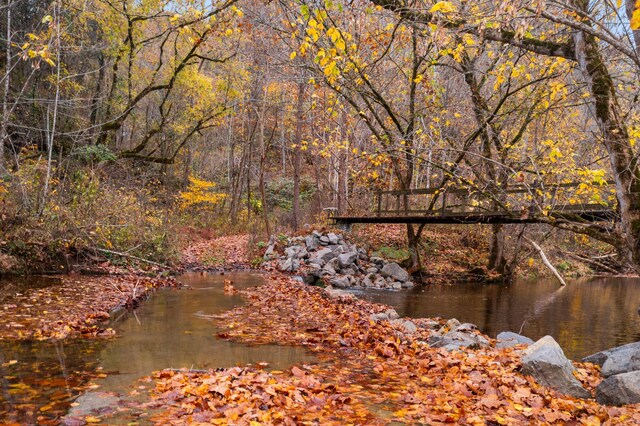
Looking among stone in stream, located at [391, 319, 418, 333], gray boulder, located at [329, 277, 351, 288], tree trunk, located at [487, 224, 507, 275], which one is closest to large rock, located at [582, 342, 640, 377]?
stone in stream, located at [391, 319, 418, 333]

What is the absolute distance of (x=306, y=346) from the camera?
616cm

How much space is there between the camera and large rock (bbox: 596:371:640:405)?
4.36 meters

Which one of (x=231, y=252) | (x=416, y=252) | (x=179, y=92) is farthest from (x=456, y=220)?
(x=179, y=92)

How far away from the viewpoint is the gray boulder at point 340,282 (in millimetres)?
14438

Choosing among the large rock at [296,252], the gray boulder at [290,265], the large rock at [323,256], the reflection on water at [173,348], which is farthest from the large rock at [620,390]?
the large rock at [296,252]

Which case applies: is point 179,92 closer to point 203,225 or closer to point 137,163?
point 137,163

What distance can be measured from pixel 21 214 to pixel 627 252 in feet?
35.0

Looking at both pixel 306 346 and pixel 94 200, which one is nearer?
pixel 306 346

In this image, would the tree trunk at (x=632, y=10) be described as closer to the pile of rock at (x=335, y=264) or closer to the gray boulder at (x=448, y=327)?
the gray boulder at (x=448, y=327)

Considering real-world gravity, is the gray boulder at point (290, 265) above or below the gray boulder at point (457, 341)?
below

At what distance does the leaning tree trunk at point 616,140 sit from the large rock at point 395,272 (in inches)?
409

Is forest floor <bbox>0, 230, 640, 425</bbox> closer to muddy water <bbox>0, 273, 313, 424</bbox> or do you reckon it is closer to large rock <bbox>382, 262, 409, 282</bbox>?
muddy water <bbox>0, 273, 313, 424</bbox>

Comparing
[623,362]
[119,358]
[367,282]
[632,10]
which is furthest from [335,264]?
[632,10]

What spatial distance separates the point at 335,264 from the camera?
16.2 meters
